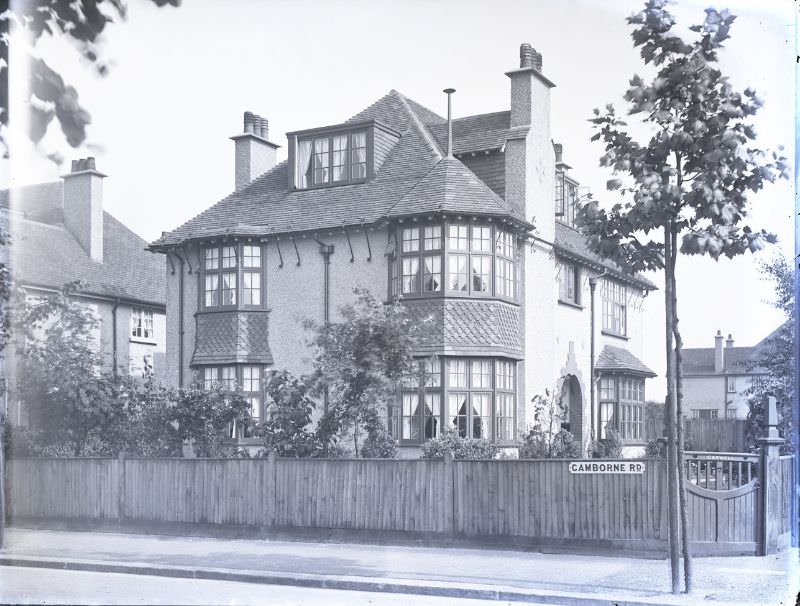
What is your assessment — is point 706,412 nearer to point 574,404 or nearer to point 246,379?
point 574,404

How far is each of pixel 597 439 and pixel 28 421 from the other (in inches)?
618

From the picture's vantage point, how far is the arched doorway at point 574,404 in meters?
27.9

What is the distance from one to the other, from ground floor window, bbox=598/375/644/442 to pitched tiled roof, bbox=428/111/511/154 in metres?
8.49

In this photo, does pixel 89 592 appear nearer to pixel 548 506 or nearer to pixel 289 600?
pixel 289 600

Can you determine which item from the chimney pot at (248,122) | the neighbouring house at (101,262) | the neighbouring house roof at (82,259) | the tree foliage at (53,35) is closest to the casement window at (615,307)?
the chimney pot at (248,122)

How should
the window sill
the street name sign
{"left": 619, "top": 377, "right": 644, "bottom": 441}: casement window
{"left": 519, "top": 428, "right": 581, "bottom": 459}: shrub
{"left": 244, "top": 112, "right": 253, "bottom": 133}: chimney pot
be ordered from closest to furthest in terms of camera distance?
the street name sign → {"left": 519, "top": 428, "right": 581, "bottom": 459}: shrub → the window sill → {"left": 244, "top": 112, "right": 253, "bottom": 133}: chimney pot → {"left": 619, "top": 377, "right": 644, "bottom": 441}: casement window

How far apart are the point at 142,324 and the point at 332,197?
9929 mm

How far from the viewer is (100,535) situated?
60.3 ft

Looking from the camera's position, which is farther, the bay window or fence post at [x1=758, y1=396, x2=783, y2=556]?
the bay window

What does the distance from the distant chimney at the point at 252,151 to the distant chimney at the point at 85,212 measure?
5.48 meters

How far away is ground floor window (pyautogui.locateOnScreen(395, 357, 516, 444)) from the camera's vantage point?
22.6 m

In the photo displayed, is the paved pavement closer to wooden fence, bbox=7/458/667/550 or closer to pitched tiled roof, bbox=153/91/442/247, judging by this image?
wooden fence, bbox=7/458/667/550

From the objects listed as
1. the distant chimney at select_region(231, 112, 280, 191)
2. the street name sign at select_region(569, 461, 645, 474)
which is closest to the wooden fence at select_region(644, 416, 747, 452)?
the distant chimney at select_region(231, 112, 280, 191)

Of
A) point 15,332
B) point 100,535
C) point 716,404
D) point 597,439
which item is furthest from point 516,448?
point 716,404
